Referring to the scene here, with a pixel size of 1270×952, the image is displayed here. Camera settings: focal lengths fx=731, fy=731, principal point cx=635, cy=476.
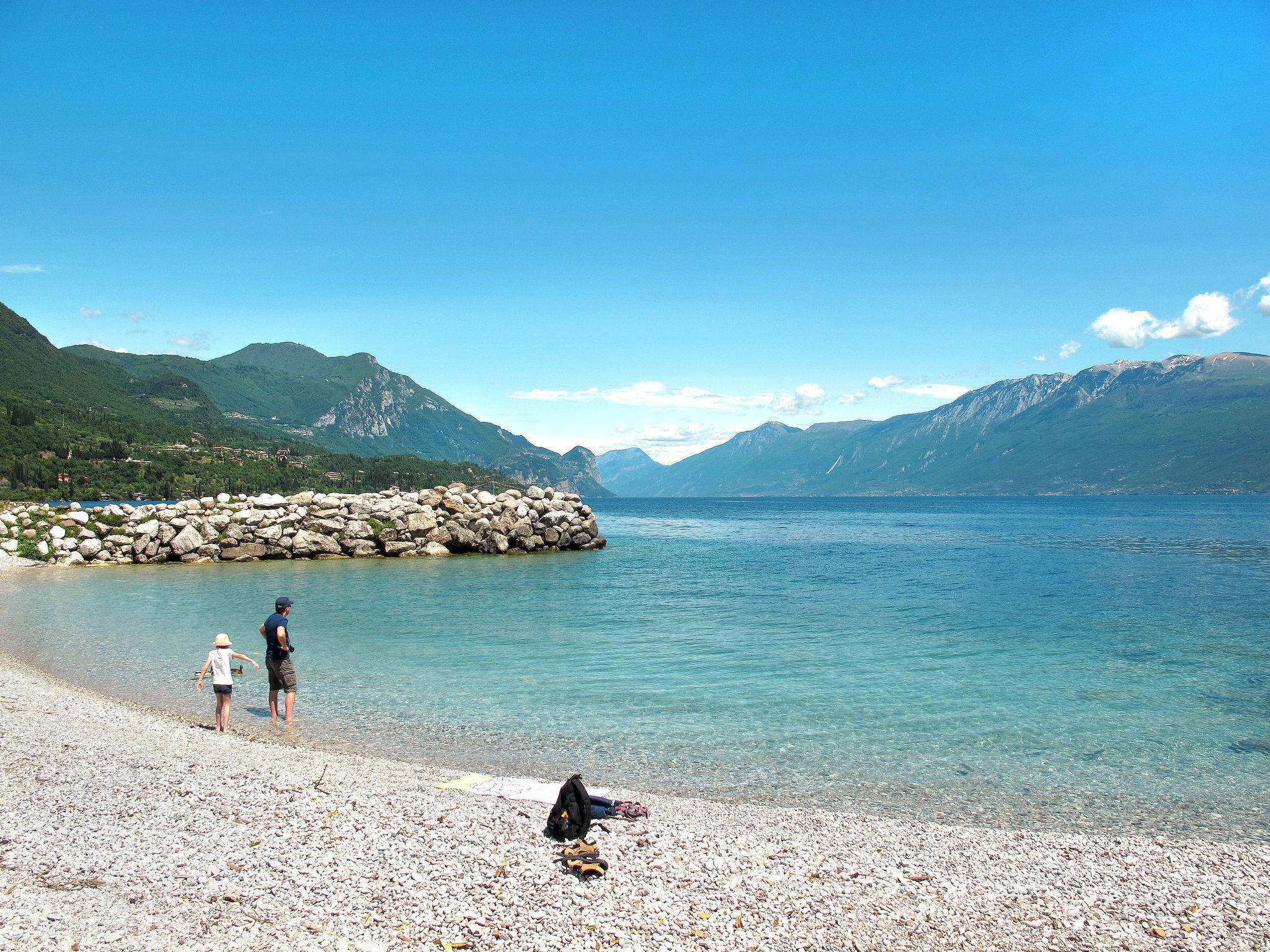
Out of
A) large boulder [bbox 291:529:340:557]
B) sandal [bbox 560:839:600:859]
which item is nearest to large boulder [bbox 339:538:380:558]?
large boulder [bbox 291:529:340:557]

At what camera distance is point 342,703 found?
17.0 metres

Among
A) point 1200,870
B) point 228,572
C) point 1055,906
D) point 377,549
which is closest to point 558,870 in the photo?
point 1055,906

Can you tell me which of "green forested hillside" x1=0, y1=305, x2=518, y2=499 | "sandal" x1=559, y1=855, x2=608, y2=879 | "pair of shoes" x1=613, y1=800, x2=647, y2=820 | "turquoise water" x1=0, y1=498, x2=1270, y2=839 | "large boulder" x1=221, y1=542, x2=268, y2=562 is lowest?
"turquoise water" x1=0, y1=498, x2=1270, y2=839

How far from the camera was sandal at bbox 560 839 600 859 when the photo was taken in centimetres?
807

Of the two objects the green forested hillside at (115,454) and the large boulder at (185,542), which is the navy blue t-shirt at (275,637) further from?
the green forested hillside at (115,454)

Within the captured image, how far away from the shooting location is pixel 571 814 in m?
8.79

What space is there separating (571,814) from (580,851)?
0.67 m

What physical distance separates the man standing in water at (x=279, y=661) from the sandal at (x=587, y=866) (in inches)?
377

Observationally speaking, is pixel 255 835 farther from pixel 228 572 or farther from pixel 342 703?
pixel 228 572

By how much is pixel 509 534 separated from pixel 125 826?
5025 cm

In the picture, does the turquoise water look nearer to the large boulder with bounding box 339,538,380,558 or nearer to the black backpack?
the black backpack

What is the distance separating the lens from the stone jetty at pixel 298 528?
1922 inches

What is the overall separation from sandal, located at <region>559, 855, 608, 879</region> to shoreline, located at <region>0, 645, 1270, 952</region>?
5.1 inches

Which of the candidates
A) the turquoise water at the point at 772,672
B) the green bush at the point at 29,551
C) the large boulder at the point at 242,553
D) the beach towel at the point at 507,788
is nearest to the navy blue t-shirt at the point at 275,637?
the turquoise water at the point at 772,672
